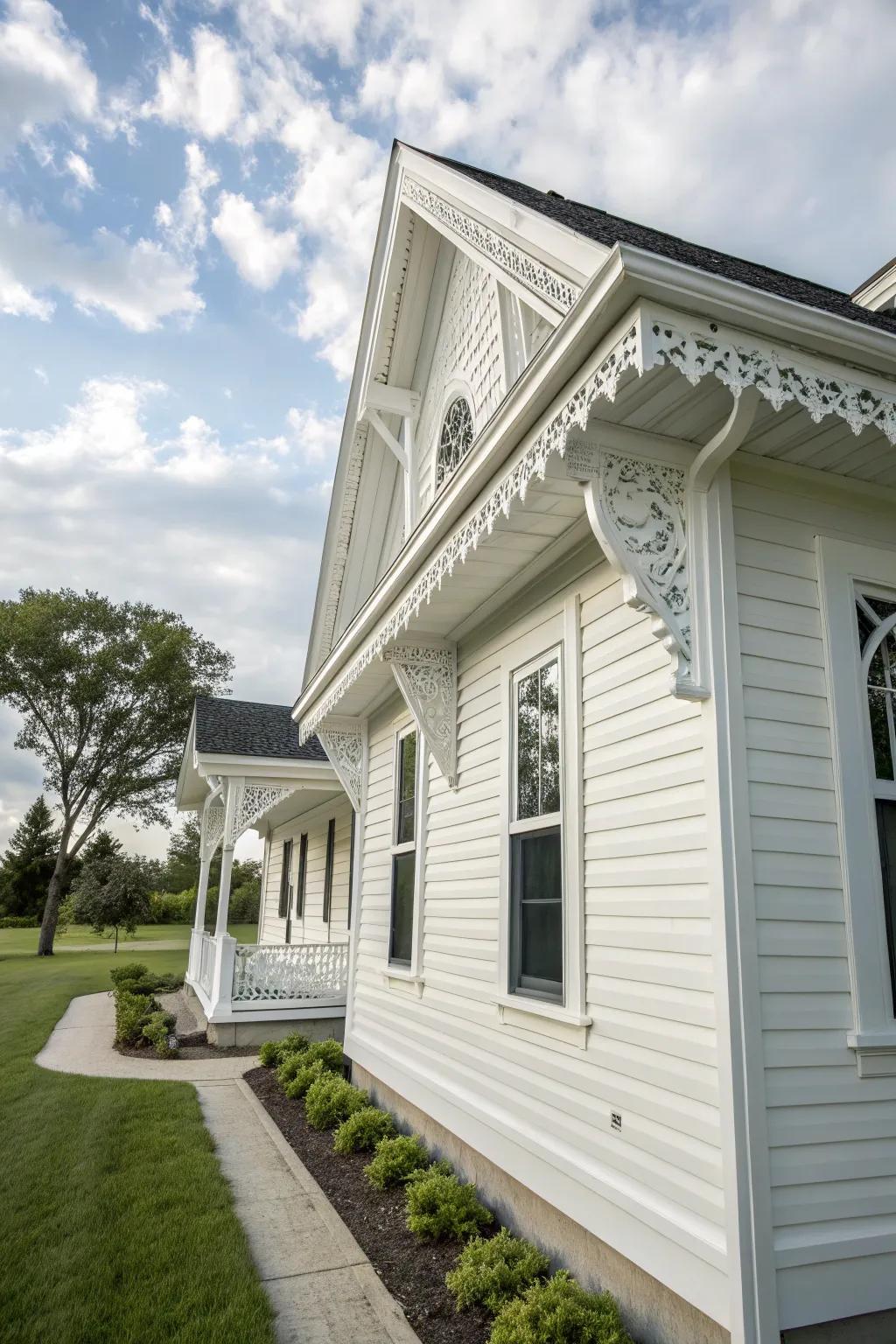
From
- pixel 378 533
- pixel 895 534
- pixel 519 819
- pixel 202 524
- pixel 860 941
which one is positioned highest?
pixel 202 524

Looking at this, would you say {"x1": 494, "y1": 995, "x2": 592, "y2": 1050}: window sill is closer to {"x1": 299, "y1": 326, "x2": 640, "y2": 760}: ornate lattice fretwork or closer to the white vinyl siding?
{"x1": 299, "y1": 326, "x2": 640, "y2": 760}: ornate lattice fretwork

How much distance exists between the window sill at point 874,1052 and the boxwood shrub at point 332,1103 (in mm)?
5423

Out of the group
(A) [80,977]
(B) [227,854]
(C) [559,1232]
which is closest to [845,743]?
(C) [559,1232]

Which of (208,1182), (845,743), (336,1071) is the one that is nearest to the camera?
(845,743)

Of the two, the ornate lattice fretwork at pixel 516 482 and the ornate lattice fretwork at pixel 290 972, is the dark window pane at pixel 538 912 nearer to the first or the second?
the ornate lattice fretwork at pixel 516 482

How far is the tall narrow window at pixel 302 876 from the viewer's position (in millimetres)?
17188

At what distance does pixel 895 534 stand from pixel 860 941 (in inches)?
83.7

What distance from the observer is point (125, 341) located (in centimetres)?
1475

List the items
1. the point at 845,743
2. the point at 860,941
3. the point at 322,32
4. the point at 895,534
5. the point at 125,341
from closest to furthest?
the point at 860,941 < the point at 845,743 < the point at 895,534 < the point at 322,32 < the point at 125,341

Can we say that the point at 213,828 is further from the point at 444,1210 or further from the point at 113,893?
the point at 444,1210

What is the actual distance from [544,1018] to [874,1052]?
1.85 m

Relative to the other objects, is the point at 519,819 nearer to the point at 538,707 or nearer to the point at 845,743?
the point at 538,707

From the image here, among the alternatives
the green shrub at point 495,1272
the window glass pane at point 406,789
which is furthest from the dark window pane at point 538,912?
the window glass pane at point 406,789

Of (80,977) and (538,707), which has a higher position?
(538,707)
